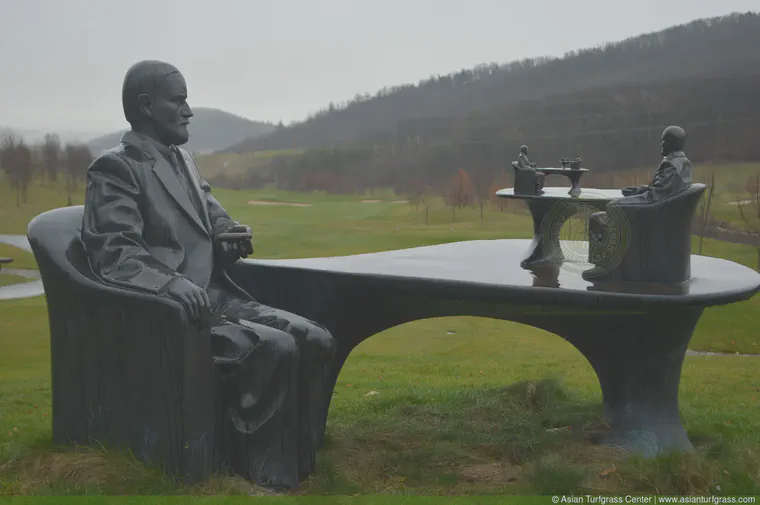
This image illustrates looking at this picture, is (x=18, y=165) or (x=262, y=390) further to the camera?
(x=18, y=165)

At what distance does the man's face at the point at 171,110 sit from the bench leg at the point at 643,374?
258cm

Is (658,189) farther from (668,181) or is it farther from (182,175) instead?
→ (182,175)

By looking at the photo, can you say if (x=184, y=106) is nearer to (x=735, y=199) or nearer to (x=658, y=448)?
(x=658, y=448)

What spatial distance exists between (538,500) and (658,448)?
3.44ft

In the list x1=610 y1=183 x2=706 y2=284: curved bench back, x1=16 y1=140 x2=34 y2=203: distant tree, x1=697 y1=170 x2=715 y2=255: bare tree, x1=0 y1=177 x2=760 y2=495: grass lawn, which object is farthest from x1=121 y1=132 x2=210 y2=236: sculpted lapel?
x1=697 y1=170 x2=715 y2=255: bare tree

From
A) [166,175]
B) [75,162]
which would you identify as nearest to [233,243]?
[166,175]

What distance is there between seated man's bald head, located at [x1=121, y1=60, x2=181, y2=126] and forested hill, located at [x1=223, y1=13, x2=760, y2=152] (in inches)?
796

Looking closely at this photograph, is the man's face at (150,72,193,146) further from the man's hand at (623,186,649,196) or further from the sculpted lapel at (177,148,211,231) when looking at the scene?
the man's hand at (623,186,649,196)

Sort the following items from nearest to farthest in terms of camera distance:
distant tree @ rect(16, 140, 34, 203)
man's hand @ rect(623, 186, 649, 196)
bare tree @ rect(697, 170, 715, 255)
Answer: man's hand @ rect(623, 186, 649, 196)
distant tree @ rect(16, 140, 34, 203)
bare tree @ rect(697, 170, 715, 255)

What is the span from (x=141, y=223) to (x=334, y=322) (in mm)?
1358

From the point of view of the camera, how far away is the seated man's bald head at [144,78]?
Result: 4184 millimetres

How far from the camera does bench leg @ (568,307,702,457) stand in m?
4.79

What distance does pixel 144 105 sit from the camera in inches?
166

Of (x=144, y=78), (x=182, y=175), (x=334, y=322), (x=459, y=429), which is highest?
(x=144, y=78)
